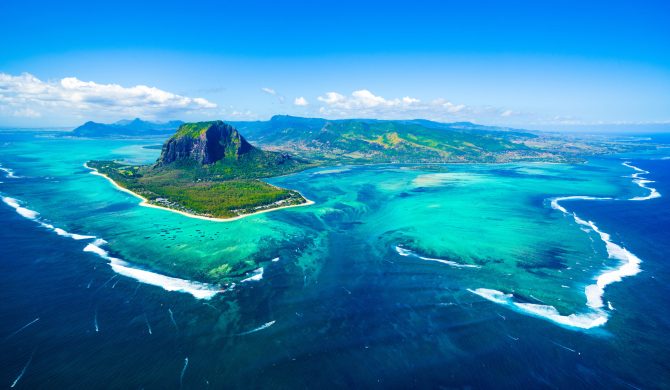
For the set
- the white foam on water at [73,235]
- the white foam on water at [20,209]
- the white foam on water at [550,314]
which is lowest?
the white foam on water at [550,314]

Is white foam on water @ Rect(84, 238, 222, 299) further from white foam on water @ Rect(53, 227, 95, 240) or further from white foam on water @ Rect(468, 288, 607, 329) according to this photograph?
white foam on water @ Rect(468, 288, 607, 329)

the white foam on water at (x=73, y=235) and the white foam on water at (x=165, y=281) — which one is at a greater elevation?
the white foam on water at (x=73, y=235)

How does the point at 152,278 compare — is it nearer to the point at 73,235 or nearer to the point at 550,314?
the point at 73,235

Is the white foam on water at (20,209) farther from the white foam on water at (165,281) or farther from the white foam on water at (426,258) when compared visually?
the white foam on water at (426,258)

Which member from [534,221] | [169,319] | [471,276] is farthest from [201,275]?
[534,221]

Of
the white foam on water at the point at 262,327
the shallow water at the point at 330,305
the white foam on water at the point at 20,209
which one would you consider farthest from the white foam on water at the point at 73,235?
the white foam on water at the point at 262,327

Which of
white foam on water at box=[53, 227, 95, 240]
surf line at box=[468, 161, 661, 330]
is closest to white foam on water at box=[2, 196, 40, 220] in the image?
white foam on water at box=[53, 227, 95, 240]

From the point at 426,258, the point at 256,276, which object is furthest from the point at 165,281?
the point at 426,258

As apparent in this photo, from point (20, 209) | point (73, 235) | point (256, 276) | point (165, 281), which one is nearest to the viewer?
point (165, 281)
